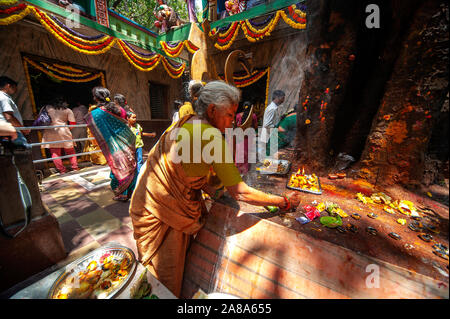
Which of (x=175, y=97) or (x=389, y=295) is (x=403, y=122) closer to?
(x=389, y=295)

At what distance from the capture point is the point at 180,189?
53.9 inches

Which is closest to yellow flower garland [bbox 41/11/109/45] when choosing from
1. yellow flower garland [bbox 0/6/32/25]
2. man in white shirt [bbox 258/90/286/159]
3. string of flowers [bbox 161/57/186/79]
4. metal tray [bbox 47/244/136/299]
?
yellow flower garland [bbox 0/6/32/25]

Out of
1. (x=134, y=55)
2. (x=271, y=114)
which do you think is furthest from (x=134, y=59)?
(x=271, y=114)

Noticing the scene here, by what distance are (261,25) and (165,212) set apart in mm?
5941

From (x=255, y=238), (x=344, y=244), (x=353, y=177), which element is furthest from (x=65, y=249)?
(x=353, y=177)

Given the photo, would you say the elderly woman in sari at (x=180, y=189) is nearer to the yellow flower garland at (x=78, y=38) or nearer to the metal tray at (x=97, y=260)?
Result: the metal tray at (x=97, y=260)

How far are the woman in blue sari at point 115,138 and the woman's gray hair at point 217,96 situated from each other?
2574 mm

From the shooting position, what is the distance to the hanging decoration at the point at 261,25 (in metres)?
4.52

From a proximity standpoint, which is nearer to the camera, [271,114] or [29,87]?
[271,114]

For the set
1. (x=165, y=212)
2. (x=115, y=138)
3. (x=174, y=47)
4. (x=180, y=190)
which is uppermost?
(x=174, y=47)

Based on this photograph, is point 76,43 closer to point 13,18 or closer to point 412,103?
point 13,18

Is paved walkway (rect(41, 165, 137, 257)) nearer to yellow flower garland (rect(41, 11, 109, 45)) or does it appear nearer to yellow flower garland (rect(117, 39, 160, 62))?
yellow flower garland (rect(41, 11, 109, 45))
